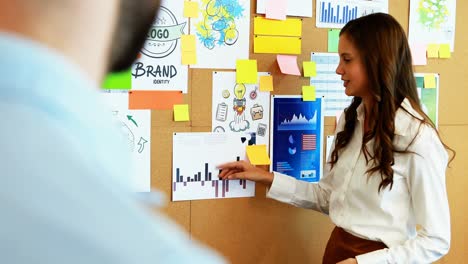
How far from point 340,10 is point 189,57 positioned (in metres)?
0.69

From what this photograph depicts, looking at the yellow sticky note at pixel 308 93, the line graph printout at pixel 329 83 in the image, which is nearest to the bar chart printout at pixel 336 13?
the line graph printout at pixel 329 83

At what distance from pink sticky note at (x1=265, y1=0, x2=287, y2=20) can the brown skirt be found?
82cm

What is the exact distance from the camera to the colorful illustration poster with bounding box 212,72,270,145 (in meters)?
2.17

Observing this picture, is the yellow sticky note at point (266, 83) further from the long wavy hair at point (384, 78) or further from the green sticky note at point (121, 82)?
the green sticky note at point (121, 82)

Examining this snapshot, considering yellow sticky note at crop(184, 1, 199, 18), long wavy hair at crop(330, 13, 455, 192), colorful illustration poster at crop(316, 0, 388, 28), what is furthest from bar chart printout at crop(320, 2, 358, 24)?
yellow sticky note at crop(184, 1, 199, 18)

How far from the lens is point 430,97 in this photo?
262cm

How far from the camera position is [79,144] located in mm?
292

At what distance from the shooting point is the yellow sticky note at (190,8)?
6.86ft

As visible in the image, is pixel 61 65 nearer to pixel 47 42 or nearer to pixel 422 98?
pixel 47 42

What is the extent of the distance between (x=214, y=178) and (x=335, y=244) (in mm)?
496

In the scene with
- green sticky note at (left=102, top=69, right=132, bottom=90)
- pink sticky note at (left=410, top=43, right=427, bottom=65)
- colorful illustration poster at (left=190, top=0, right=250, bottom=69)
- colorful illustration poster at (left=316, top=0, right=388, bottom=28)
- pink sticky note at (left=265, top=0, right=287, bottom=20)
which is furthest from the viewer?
pink sticky note at (left=410, top=43, right=427, bottom=65)

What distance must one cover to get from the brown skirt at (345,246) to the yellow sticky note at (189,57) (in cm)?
79

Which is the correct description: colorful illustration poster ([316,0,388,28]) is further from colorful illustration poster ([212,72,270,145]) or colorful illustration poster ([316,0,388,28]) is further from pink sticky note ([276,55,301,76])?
colorful illustration poster ([212,72,270,145])

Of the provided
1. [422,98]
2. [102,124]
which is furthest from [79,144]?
[422,98]
